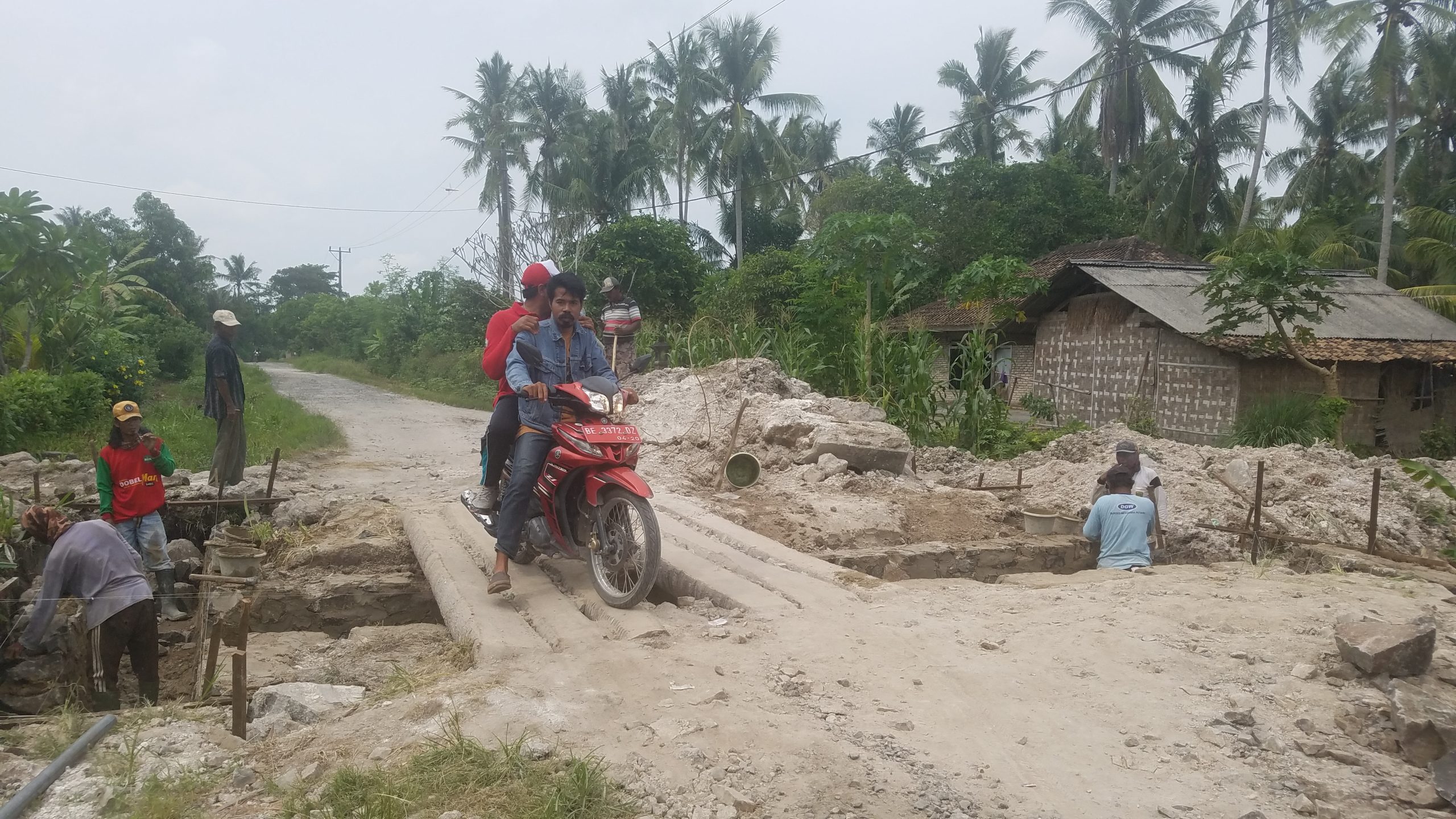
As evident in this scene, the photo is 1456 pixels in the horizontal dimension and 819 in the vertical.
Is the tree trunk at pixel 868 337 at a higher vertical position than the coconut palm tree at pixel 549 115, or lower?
lower

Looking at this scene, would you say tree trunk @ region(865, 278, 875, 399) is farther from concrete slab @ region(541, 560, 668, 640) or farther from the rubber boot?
the rubber boot

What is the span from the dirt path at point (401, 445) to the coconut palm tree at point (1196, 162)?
25688 millimetres

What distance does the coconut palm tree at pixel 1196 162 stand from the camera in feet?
108

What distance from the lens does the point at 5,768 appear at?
3254 millimetres

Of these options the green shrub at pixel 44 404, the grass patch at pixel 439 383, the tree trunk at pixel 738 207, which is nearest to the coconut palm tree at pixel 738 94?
the tree trunk at pixel 738 207

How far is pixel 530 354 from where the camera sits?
4.95 meters

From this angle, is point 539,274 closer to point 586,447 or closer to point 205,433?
point 586,447

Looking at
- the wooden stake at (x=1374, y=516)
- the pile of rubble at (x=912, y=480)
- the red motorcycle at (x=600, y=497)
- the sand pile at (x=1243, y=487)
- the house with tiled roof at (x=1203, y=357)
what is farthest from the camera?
the house with tiled roof at (x=1203, y=357)

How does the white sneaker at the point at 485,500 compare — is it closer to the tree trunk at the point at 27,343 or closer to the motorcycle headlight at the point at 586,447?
the motorcycle headlight at the point at 586,447

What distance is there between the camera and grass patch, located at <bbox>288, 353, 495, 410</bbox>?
23.6 metres

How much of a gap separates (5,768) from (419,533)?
349 centimetres

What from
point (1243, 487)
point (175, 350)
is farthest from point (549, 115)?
point (1243, 487)

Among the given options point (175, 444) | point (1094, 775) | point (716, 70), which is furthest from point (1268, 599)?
point (716, 70)

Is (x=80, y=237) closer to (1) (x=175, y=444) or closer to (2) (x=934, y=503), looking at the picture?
(1) (x=175, y=444)
